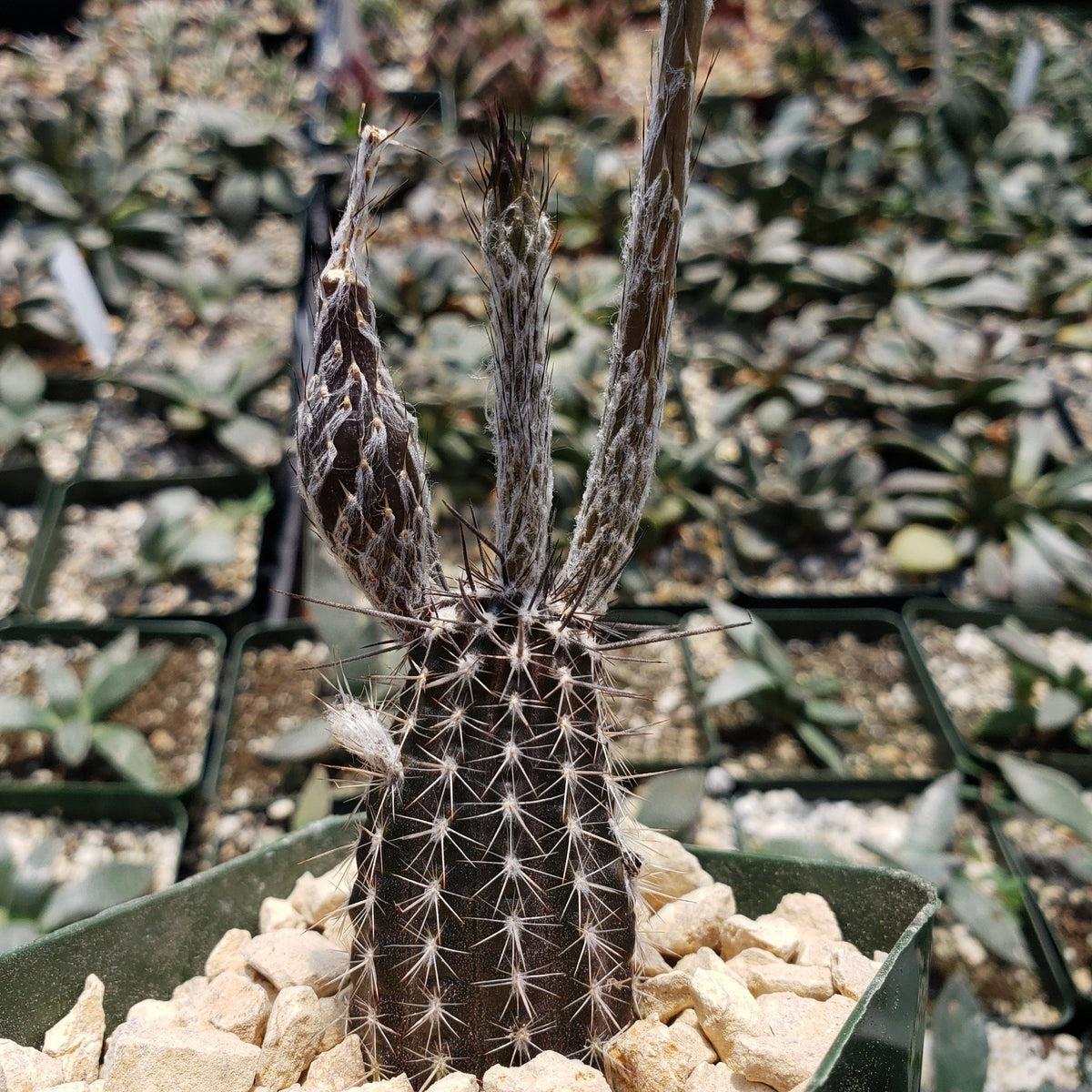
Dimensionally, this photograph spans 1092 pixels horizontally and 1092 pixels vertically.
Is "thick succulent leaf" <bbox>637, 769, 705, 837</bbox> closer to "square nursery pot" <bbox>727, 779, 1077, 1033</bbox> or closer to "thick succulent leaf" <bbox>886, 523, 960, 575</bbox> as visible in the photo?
"square nursery pot" <bbox>727, 779, 1077, 1033</bbox>

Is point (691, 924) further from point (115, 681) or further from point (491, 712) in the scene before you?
point (115, 681)

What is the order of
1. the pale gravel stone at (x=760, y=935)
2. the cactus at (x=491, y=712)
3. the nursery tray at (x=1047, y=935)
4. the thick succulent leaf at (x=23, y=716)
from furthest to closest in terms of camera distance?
the thick succulent leaf at (x=23, y=716)
the nursery tray at (x=1047, y=935)
the pale gravel stone at (x=760, y=935)
the cactus at (x=491, y=712)

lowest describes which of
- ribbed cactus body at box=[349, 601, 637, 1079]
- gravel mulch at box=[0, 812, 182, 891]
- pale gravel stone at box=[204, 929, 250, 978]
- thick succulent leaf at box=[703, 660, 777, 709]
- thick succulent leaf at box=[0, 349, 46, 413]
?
gravel mulch at box=[0, 812, 182, 891]

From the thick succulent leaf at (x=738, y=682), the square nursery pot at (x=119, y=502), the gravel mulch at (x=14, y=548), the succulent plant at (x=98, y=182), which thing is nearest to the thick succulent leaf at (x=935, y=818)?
the thick succulent leaf at (x=738, y=682)

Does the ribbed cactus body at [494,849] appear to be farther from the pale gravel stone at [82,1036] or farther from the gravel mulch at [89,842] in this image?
the gravel mulch at [89,842]

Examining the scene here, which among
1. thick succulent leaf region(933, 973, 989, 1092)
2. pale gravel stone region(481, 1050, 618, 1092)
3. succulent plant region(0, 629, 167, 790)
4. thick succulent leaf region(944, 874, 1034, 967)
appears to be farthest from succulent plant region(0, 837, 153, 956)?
thick succulent leaf region(944, 874, 1034, 967)

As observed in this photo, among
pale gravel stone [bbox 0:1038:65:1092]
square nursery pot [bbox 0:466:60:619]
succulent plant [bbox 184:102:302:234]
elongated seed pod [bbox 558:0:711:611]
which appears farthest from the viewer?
succulent plant [bbox 184:102:302:234]

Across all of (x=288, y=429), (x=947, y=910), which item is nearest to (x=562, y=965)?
(x=947, y=910)
